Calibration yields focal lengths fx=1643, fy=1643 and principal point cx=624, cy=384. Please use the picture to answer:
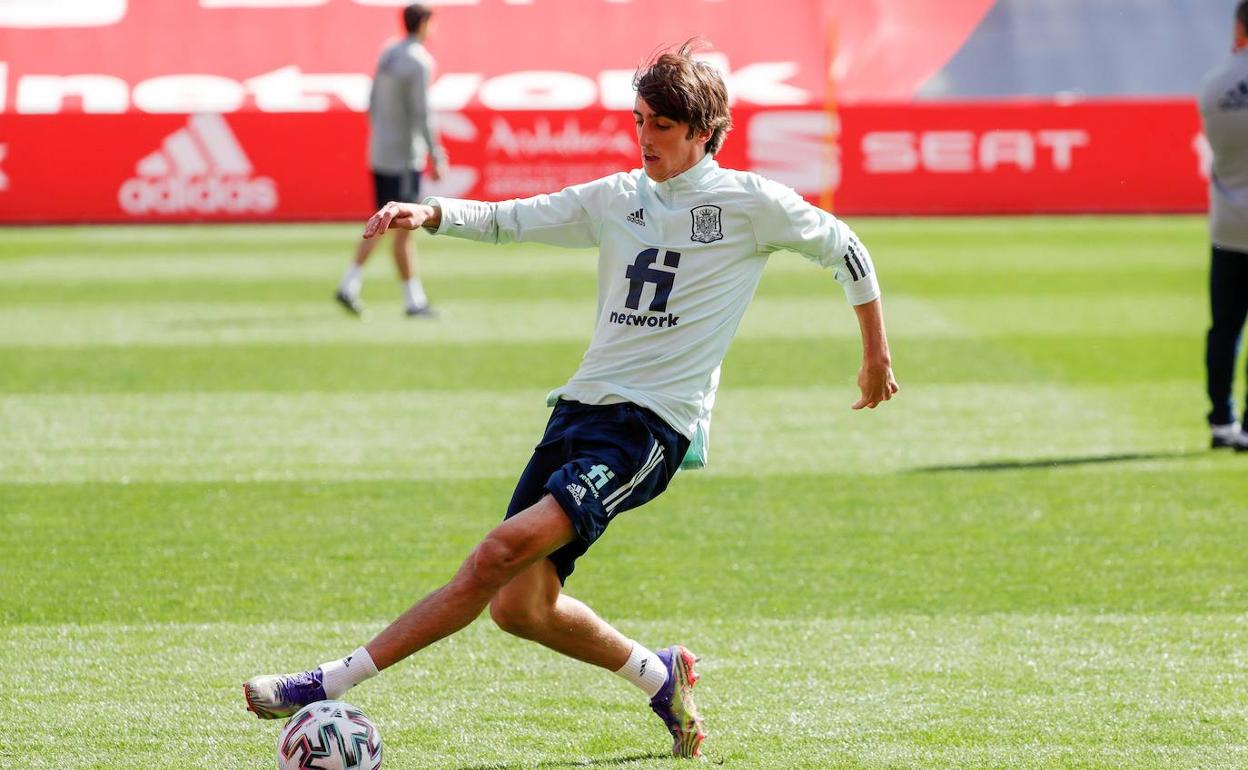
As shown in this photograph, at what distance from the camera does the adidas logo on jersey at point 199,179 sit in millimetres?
21797

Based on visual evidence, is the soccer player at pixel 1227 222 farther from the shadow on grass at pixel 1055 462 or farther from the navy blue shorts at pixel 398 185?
the navy blue shorts at pixel 398 185

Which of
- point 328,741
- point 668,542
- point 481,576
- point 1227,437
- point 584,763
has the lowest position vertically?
point 1227,437

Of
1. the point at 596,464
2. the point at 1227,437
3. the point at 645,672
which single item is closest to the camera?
the point at 596,464

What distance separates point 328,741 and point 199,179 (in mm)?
18950

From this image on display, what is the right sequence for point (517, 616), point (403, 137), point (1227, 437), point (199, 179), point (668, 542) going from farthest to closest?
point (199, 179) < point (403, 137) < point (1227, 437) < point (668, 542) < point (517, 616)

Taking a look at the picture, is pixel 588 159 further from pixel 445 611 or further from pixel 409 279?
pixel 445 611

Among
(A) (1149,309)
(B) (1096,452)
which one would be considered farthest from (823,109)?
(B) (1096,452)

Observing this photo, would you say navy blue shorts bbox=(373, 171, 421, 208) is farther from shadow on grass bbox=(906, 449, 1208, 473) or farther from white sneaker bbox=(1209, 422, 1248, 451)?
white sneaker bbox=(1209, 422, 1248, 451)

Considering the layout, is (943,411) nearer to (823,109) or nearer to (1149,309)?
(1149,309)

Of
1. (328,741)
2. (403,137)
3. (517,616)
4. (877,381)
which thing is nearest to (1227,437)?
(877,381)

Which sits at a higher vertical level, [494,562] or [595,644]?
[494,562]

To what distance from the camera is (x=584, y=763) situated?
15.0ft

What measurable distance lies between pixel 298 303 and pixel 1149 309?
7691mm

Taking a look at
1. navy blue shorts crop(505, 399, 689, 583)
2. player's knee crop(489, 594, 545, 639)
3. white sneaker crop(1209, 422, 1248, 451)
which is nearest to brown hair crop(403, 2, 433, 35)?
white sneaker crop(1209, 422, 1248, 451)
